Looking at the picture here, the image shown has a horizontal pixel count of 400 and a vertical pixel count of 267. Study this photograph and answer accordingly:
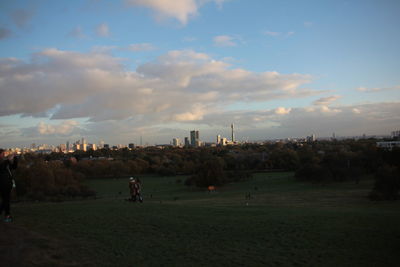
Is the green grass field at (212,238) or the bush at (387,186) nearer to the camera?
the green grass field at (212,238)

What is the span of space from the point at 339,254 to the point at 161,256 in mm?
4999

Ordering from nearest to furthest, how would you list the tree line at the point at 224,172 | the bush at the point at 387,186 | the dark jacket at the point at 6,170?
1. the dark jacket at the point at 6,170
2. the bush at the point at 387,186
3. the tree line at the point at 224,172

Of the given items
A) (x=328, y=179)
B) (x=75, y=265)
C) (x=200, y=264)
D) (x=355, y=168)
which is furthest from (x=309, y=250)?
(x=355, y=168)

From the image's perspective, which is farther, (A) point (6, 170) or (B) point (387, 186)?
(B) point (387, 186)

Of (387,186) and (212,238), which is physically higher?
(212,238)

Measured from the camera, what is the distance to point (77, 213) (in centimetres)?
1369

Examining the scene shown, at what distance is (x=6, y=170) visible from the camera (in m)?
10.6

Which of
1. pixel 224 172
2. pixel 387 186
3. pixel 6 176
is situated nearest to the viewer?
pixel 6 176

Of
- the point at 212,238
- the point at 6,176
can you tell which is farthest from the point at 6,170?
the point at 212,238

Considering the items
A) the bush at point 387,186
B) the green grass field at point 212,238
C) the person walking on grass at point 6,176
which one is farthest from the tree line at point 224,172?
the person walking on grass at point 6,176

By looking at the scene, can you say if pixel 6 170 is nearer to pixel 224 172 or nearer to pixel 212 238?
pixel 212 238

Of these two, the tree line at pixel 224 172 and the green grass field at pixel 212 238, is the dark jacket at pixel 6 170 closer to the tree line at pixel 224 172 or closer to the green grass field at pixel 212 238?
the green grass field at pixel 212 238

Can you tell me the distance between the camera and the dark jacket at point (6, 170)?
1054 cm

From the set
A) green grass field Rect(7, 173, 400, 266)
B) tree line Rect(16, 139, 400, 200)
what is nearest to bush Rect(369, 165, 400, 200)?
tree line Rect(16, 139, 400, 200)
